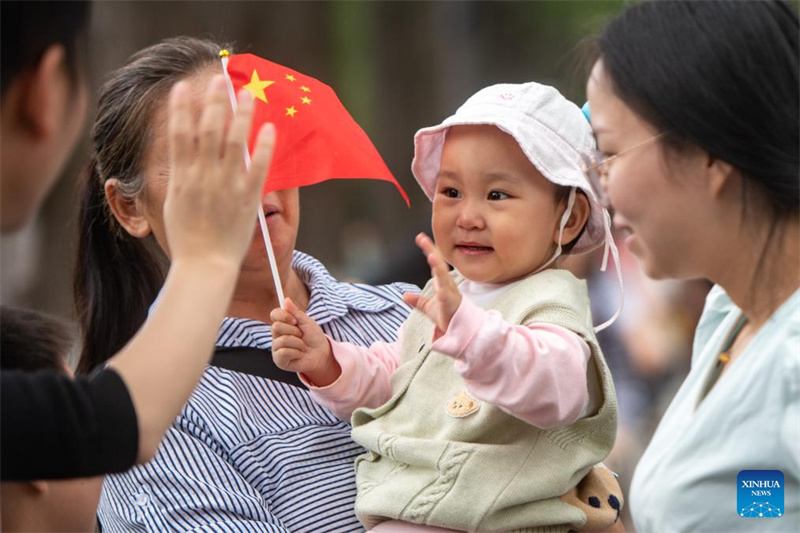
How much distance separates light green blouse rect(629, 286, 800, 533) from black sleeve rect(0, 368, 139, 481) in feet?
2.80

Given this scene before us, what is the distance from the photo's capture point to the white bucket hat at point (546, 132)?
2.44 metres

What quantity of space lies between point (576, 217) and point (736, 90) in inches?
30.9

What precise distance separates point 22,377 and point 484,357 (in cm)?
85

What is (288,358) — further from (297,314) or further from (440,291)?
(440,291)

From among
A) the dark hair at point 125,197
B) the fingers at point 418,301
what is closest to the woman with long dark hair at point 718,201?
the fingers at point 418,301

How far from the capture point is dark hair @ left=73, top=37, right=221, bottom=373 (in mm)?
2736

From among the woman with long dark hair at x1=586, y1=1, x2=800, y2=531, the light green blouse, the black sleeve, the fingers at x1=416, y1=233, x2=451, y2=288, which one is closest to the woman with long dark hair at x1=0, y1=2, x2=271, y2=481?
the black sleeve

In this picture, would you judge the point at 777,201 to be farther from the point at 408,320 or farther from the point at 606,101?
the point at 408,320

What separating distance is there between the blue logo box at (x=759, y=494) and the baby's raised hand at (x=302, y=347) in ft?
3.44

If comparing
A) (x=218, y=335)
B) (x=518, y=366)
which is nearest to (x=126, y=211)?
(x=218, y=335)

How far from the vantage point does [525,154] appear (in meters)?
2.45

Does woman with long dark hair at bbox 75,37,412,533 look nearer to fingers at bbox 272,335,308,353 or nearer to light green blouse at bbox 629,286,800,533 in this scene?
fingers at bbox 272,335,308,353

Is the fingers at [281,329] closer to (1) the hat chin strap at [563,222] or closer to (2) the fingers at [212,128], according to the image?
(1) the hat chin strap at [563,222]

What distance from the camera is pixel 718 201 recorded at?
187 centimetres
